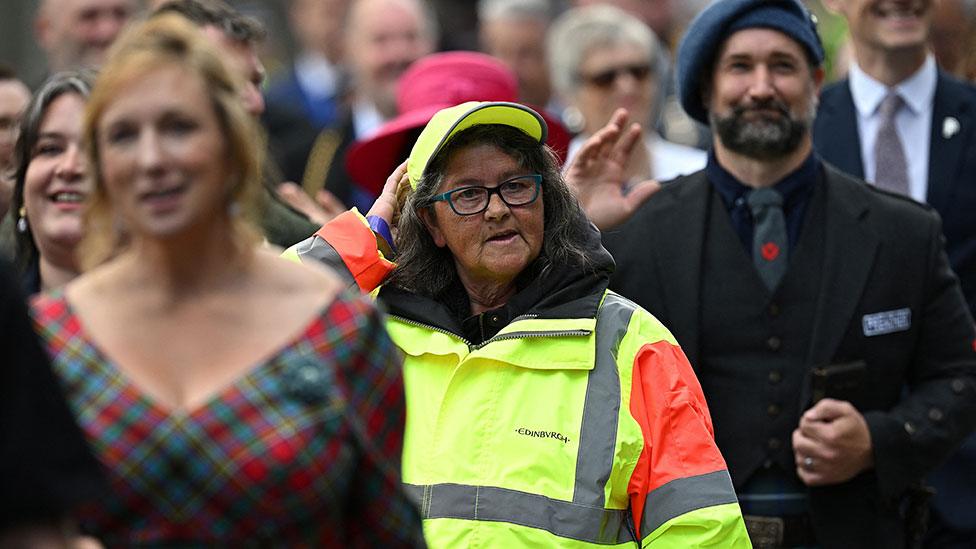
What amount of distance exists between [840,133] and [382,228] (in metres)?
2.41

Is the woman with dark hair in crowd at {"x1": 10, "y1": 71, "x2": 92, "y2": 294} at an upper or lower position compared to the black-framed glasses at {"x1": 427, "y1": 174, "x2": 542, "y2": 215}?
lower

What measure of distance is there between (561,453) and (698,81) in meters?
2.16

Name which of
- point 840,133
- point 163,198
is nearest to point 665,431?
point 163,198

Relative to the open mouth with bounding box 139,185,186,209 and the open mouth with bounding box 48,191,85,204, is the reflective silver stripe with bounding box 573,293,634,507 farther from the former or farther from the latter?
the open mouth with bounding box 48,191,85,204

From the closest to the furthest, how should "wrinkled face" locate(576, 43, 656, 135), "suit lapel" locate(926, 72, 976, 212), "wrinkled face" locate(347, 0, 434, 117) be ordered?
"suit lapel" locate(926, 72, 976, 212)
"wrinkled face" locate(576, 43, 656, 135)
"wrinkled face" locate(347, 0, 434, 117)

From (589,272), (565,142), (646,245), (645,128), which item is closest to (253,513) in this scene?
(589,272)

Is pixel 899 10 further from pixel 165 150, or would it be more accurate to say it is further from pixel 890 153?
pixel 165 150

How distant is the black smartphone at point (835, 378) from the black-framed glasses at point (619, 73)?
2.55 metres

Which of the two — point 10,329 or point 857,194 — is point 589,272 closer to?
point 857,194

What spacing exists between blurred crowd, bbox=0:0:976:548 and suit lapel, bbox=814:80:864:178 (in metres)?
0.01

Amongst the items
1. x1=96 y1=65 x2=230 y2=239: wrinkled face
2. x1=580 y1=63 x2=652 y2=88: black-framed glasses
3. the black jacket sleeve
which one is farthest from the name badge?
the black jacket sleeve

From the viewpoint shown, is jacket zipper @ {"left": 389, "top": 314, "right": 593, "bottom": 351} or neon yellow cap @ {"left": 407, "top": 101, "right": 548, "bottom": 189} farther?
neon yellow cap @ {"left": 407, "top": 101, "right": 548, "bottom": 189}

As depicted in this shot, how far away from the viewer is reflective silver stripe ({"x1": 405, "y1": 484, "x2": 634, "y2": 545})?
4.23 m

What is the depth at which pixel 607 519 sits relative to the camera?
4.28 m
